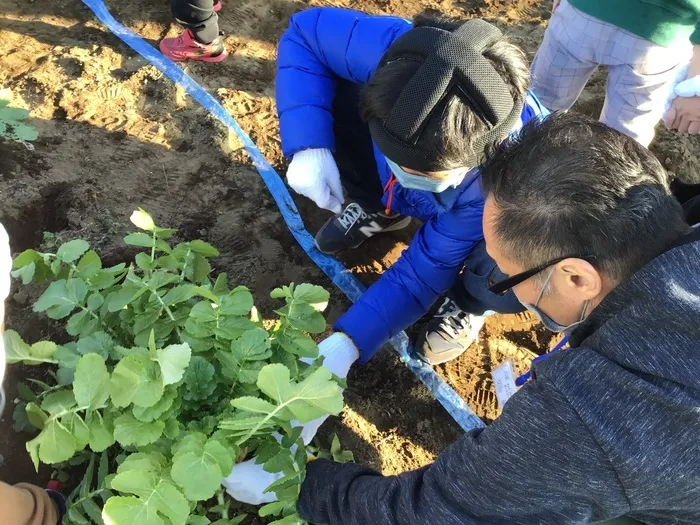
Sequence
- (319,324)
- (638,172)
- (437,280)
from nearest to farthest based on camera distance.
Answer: (638,172)
(319,324)
(437,280)

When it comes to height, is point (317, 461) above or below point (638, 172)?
below

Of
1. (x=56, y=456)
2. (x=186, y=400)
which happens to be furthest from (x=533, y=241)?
(x=56, y=456)

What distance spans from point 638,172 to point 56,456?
4.06 feet

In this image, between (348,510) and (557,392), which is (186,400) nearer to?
(348,510)

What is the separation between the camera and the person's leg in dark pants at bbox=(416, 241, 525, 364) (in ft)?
6.41

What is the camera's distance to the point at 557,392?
936 millimetres

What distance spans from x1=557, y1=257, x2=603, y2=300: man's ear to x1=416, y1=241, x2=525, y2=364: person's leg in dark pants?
832 millimetres

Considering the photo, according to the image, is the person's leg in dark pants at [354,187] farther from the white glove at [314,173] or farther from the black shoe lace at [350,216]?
the white glove at [314,173]

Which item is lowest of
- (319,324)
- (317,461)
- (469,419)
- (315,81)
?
(469,419)

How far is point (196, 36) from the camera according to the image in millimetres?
2562

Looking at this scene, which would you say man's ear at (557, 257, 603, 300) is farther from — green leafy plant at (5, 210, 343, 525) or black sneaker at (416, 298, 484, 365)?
black sneaker at (416, 298, 484, 365)

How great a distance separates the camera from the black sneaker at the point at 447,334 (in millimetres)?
2078

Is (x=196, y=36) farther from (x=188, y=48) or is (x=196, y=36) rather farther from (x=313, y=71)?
(x=313, y=71)

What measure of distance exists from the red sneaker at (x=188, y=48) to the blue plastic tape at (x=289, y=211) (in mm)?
44
